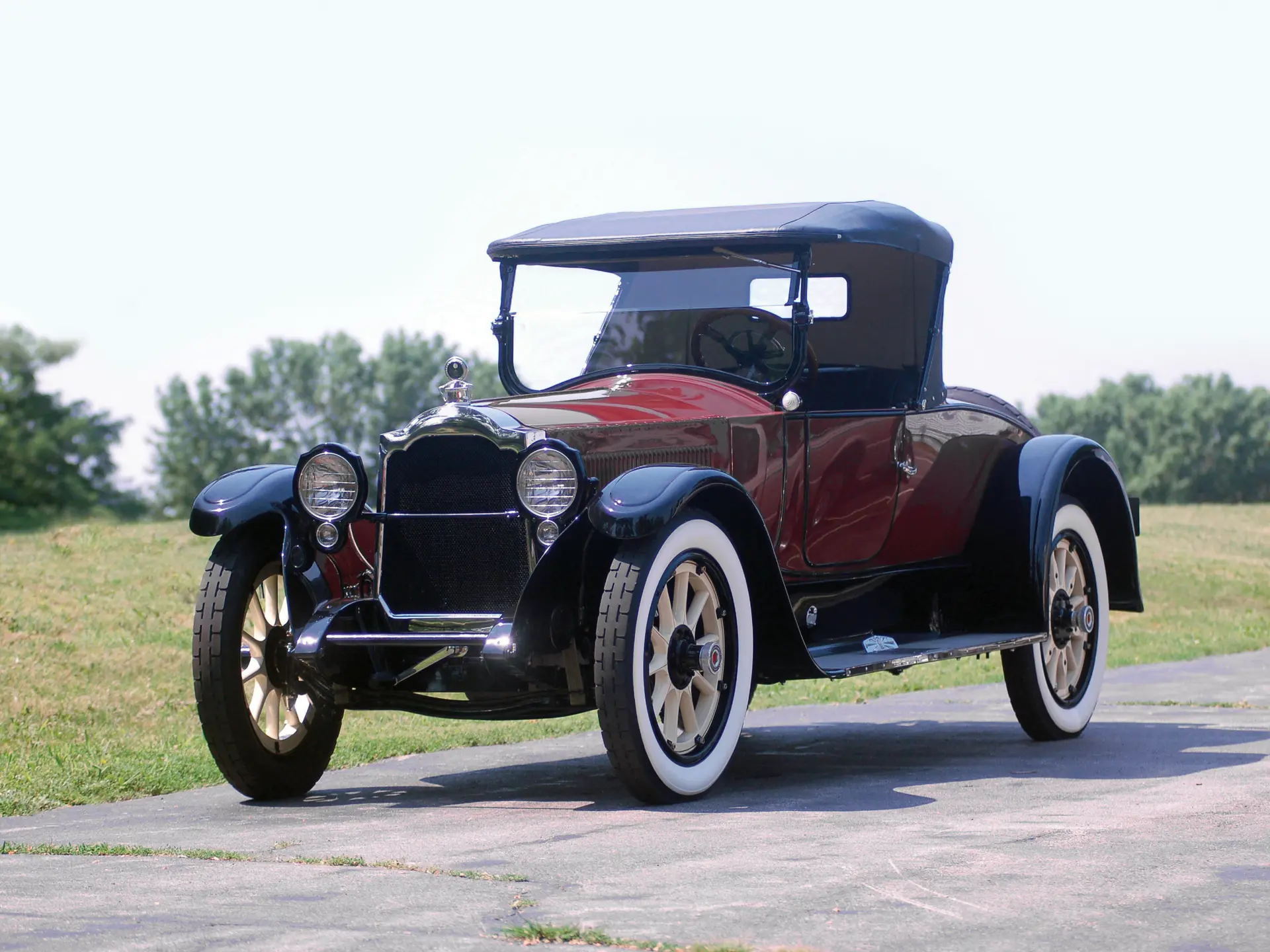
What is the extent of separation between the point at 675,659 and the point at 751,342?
216 centimetres

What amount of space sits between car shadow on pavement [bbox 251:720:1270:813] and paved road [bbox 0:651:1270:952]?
29mm

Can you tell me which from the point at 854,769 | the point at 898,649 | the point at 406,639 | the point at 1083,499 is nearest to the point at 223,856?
the point at 406,639

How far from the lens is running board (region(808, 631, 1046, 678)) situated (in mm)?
7336

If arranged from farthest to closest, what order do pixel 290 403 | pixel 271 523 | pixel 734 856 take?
1. pixel 290 403
2. pixel 271 523
3. pixel 734 856

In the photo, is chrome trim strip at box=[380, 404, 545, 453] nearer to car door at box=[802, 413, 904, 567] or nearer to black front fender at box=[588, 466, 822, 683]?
black front fender at box=[588, 466, 822, 683]

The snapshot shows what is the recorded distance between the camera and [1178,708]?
1038cm

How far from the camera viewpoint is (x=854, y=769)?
7695 millimetres

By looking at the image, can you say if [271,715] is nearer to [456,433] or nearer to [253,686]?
[253,686]

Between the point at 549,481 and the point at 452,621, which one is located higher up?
the point at 549,481

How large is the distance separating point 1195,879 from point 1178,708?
5.93 metres

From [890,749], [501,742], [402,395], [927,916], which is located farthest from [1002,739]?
[402,395]

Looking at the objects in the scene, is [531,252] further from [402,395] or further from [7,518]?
[402,395]

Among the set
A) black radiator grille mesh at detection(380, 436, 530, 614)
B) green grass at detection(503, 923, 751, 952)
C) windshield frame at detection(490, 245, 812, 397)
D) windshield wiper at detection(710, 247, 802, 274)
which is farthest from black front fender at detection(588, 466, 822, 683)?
green grass at detection(503, 923, 751, 952)

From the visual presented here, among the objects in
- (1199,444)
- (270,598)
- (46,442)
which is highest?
(270,598)
